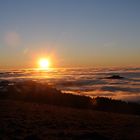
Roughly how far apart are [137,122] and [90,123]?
7.70ft

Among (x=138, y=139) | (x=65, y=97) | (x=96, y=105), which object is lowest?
(x=138, y=139)

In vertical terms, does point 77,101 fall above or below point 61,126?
above

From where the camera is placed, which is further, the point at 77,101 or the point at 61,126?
the point at 77,101

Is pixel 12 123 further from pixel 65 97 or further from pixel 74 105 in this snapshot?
pixel 65 97

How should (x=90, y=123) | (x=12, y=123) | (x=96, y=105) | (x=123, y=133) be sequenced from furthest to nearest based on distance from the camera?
(x=96, y=105) → (x=90, y=123) → (x=12, y=123) → (x=123, y=133)

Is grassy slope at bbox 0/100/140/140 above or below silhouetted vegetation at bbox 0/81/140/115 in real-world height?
below

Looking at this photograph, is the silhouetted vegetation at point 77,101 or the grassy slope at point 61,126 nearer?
the grassy slope at point 61,126

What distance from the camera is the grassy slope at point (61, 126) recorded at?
40.4ft

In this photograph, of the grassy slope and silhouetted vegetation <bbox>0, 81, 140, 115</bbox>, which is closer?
the grassy slope

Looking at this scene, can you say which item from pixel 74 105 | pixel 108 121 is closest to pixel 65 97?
pixel 74 105

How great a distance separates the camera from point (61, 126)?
14.2 meters

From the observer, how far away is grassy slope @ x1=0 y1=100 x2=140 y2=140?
1231cm

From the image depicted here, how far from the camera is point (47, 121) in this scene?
15.1 metres

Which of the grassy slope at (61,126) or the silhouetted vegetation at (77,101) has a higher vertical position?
the silhouetted vegetation at (77,101)
